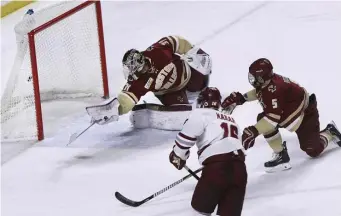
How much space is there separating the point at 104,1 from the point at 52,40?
2454mm

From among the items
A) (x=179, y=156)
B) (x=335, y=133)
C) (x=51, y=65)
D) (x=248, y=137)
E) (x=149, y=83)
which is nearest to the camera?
(x=179, y=156)

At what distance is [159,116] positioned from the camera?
13.1 feet

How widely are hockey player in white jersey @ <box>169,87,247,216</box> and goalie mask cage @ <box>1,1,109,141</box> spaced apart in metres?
1.31

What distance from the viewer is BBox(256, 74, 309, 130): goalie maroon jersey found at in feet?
10.8

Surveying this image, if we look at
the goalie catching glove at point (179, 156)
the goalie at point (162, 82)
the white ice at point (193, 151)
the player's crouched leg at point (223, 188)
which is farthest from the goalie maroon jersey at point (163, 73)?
the player's crouched leg at point (223, 188)

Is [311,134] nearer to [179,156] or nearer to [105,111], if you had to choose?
[179,156]

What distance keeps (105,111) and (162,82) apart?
289 millimetres

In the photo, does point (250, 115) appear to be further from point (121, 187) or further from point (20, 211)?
point (20, 211)

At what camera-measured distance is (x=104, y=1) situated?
656 cm

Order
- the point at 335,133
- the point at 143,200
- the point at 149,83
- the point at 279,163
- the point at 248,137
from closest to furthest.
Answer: the point at 143,200
the point at 248,137
the point at 279,163
the point at 335,133
the point at 149,83

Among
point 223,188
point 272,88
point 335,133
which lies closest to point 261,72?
point 272,88

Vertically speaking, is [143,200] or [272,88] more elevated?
[272,88]

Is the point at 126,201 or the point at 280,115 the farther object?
the point at 280,115

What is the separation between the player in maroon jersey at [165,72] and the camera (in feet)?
12.3
